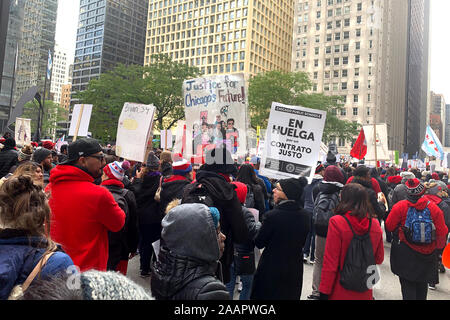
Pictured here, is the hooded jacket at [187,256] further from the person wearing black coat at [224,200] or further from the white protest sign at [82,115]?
the white protest sign at [82,115]

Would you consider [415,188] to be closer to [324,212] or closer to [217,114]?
[324,212]

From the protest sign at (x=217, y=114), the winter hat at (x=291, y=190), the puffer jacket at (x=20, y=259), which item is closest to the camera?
the puffer jacket at (x=20, y=259)

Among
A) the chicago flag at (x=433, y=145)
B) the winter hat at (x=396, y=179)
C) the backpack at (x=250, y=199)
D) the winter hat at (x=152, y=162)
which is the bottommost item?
the backpack at (x=250, y=199)

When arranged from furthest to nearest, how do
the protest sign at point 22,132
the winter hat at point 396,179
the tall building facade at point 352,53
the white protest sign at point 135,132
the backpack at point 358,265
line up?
the tall building facade at point 352,53, the protest sign at point 22,132, the winter hat at point 396,179, the white protest sign at point 135,132, the backpack at point 358,265

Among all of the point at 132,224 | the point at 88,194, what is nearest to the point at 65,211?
the point at 88,194

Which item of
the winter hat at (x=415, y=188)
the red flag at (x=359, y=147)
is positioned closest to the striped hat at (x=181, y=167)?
the winter hat at (x=415, y=188)

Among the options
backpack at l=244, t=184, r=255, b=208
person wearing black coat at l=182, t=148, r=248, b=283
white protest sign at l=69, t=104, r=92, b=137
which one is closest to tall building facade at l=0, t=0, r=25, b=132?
white protest sign at l=69, t=104, r=92, b=137

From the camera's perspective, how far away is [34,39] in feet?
215

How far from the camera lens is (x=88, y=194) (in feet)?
9.24

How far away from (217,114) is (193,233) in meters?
3.32

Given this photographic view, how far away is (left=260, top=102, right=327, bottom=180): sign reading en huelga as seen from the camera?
4766mm

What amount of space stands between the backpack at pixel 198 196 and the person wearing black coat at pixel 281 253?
917mm

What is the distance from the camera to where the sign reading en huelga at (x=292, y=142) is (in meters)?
4.77
